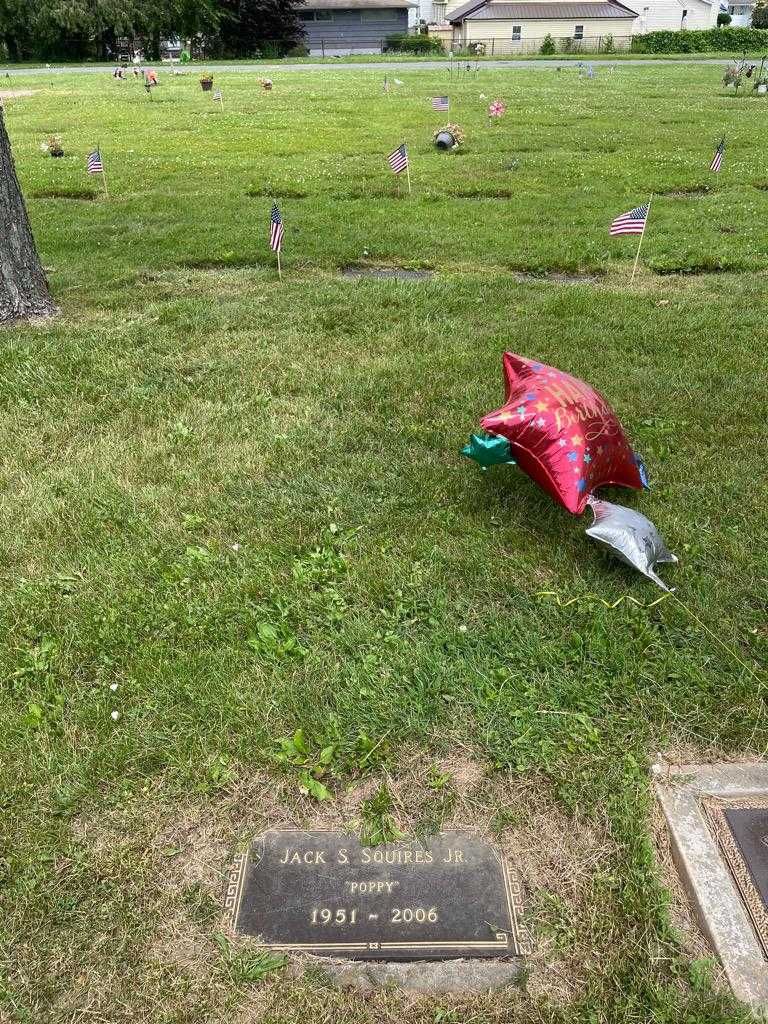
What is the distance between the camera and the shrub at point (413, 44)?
49.5 meters

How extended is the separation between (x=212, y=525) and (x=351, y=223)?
6.91 m

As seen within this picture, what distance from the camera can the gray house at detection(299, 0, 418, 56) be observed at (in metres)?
58.1

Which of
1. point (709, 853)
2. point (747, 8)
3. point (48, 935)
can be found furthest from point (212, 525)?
point (747, 8)

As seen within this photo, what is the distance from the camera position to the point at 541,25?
5062cm

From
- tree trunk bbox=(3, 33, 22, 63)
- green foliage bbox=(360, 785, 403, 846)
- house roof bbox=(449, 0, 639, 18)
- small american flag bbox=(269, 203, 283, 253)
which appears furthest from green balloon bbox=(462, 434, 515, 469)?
house roof bbox=(449, 0, 639, 18)

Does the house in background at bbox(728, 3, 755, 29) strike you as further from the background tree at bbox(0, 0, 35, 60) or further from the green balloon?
the green balloon

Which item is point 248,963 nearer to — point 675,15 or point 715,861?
point 715,861

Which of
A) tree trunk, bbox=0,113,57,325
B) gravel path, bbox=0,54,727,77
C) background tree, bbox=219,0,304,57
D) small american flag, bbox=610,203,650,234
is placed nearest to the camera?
tree trunk, bbox=0,113,57,325

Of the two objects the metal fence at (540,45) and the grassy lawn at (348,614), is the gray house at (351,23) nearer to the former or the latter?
the metal fence at (540,45)

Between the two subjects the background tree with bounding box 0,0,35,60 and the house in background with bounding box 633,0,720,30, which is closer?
the background tree with bounding box 0,0,35,60

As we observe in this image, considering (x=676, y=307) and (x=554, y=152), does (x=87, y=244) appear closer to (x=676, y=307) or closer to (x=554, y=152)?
(x=676, y=307)

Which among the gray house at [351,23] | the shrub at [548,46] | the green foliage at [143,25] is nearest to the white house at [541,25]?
the shrub at [548,46]

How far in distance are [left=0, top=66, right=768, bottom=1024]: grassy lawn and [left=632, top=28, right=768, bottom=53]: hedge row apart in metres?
50.9

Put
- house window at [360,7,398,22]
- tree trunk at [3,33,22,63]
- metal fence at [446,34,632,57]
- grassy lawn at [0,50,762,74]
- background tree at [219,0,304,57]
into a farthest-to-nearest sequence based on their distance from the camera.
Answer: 1. house window at [360,7,398,22]
2. metal fence at [446,34,632,57]
3. background tree at [219,0,304,57]
4. tree trunk at [3,33,22,63]
5. grassy lawn at [0,50,762,74]
